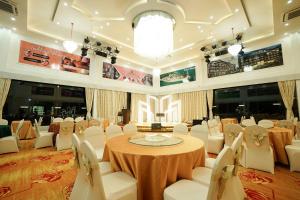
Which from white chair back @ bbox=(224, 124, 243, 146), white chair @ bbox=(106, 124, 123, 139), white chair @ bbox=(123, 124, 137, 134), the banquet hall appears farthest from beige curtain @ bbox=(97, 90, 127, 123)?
white chair back @ bbox=(224, 124, 243, 146)

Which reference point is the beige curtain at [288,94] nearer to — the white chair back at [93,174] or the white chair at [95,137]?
the white chair at [95,137]

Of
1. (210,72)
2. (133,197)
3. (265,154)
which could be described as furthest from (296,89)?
(133,197)

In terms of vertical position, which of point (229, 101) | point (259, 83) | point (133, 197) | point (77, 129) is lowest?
point (133, 197)

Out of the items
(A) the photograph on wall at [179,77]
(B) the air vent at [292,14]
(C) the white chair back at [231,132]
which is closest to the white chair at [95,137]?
(C) the white chair back at [231,132]

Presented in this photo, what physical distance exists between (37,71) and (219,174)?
8.15m

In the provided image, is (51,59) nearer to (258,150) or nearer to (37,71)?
(37,71)

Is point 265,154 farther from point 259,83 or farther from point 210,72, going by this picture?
point 210,72

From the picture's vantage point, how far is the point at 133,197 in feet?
5.41

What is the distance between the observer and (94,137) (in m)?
3.17

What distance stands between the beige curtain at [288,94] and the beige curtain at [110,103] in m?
8.28

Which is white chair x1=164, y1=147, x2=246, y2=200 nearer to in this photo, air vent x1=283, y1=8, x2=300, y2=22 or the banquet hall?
the banquet hall

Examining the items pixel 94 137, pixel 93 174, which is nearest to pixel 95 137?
pixel 94 137

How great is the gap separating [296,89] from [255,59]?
2.14 m

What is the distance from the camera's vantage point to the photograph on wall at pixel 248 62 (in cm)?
683
